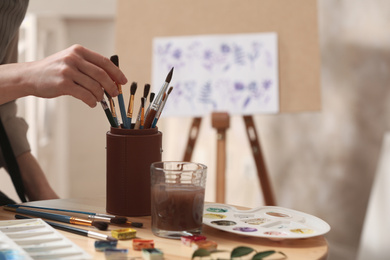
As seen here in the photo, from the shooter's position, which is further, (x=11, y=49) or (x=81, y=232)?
(x=11, y=49)

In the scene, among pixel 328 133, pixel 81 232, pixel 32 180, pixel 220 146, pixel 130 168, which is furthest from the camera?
pixel 328 133

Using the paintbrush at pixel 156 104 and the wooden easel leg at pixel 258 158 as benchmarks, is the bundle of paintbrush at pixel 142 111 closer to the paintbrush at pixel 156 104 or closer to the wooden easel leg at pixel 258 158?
the paintbrush at pixel 156 104

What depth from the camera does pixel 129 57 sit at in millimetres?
2047

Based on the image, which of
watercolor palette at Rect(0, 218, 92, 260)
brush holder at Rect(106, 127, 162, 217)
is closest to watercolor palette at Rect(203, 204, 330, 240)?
brush holder at Rect(106, 127, 162, 217)

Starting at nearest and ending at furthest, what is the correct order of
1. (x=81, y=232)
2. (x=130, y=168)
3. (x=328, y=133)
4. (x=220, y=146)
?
(x=81, y=232)
(x=130, y=168)
(x=220, y=146)
(x=328, y=133)

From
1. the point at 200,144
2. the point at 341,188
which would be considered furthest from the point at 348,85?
the point at 200,144

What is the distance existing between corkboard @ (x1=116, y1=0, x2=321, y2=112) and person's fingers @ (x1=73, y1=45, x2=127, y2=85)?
3.67ft

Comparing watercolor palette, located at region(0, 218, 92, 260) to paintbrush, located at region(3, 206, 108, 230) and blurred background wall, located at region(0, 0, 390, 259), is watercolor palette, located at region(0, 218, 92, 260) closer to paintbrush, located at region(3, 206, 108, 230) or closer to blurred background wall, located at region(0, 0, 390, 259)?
paintbrush, located at region(3, 206, 108, 230)

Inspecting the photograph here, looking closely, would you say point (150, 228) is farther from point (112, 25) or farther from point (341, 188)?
point (112, 25)

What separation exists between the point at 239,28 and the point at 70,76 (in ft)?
4.02

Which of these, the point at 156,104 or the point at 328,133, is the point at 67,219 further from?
the point at 328,133

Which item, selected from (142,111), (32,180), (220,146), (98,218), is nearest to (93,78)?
(142,111)

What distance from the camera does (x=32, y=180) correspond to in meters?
1.25

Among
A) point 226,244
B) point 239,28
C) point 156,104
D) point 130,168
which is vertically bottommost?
point 226,244
